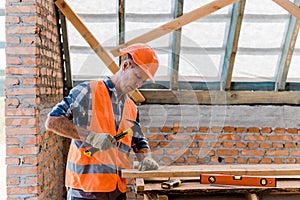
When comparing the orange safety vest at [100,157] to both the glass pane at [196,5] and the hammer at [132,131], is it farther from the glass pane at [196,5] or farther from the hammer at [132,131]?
the glass pane at [196,5]

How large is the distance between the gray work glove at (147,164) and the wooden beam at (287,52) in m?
2.02

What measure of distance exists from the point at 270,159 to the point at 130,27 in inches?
76.5

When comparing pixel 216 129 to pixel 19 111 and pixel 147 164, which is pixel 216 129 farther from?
pixel 19 111

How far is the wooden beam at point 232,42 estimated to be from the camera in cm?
328

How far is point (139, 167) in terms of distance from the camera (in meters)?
2.12

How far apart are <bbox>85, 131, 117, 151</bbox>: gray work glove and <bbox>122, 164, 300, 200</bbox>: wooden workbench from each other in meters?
0.28

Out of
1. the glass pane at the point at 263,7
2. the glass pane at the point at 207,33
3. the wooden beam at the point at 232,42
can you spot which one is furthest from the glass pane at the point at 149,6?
the glass pane at the point at 263,7

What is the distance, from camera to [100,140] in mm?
1766

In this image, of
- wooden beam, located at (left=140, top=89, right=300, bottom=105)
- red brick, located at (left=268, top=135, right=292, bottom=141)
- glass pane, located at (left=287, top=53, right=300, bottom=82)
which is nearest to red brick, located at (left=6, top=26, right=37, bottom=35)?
wooden beam, located at (left=140, top=89, right=300, bottom=105)

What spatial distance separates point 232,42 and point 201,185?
5.64 feet

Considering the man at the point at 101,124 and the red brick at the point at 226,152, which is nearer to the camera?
the man at the point at 101,124

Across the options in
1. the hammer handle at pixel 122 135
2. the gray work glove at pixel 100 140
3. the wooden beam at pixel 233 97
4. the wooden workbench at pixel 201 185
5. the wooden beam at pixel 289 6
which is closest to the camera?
the gray work glove at pixel 100 140

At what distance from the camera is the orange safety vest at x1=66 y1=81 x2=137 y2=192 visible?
183 cm

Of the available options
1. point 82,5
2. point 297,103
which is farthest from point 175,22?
point 297,103
